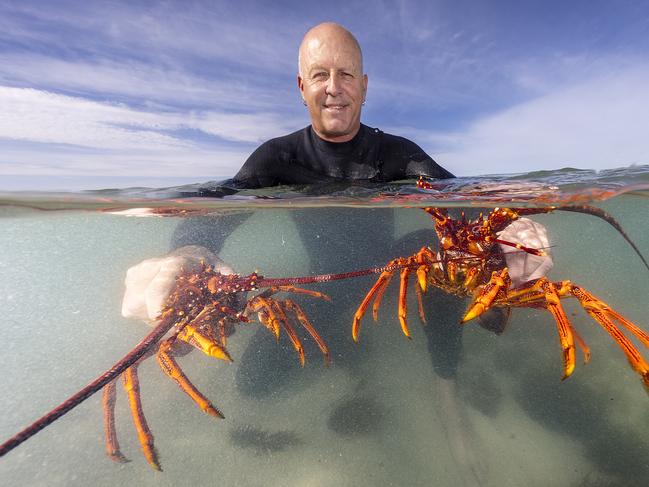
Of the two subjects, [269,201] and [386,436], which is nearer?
[386,436]

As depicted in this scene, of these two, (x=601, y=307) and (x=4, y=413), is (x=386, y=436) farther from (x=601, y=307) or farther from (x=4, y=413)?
(x=4, y=413)

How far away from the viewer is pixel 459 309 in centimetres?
616

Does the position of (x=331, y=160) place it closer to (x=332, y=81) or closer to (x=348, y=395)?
(x=332, y=81)

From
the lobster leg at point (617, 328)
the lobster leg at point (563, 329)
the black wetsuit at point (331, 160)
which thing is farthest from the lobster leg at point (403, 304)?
the black wetsuit at point (331, 160)

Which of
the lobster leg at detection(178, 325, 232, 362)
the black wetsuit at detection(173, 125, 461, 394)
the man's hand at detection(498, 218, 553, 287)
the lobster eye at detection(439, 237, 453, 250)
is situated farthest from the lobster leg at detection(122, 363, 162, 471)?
the man's hand at detection(498, 218, 553, 287)

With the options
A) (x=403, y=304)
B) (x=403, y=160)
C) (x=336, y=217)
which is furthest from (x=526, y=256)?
(x=336, y=217)

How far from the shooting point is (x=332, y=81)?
4.03 metres

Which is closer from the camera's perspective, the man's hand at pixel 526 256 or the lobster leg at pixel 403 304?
the lobster leg at pixel 403 304

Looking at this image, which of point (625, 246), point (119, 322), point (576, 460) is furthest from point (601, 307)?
point (625, 246)

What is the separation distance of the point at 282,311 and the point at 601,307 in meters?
3.45

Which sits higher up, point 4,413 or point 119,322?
point 119,322

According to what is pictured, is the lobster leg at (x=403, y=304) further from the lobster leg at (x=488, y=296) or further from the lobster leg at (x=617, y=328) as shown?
the lobster leg at (x=617, y=328)

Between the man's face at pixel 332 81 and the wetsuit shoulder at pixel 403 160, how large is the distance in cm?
90

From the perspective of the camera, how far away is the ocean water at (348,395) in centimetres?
449
